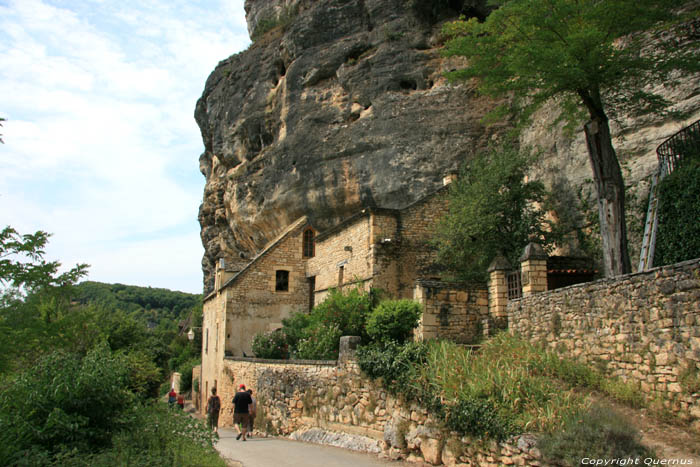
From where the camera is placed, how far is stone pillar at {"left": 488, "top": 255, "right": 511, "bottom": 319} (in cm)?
1205

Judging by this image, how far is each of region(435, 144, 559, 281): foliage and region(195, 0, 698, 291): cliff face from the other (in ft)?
5.13

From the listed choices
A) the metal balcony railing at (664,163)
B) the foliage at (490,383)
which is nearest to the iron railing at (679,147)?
the metal balcony railing at (664,163)

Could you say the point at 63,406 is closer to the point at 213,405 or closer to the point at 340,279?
the point at 213,405

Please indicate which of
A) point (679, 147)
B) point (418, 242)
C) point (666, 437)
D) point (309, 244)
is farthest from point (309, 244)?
point (666, 437)

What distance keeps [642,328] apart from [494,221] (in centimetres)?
748

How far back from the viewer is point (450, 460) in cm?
769

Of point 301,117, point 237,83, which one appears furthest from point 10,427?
point 237,83

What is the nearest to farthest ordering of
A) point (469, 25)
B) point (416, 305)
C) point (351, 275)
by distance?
1. point (416, 305)
2. point (469, 25)
3. point (351, 275)

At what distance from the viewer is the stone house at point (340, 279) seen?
1209 centimetres

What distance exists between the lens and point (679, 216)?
36.2ft

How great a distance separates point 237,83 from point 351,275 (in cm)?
1461

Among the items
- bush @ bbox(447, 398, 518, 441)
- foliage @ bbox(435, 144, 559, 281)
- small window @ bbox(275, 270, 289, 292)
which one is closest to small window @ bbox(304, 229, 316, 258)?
small window @ bbox(275, 270, 289, 292)

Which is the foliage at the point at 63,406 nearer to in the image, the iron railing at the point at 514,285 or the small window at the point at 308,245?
the iron railing at the point at 514,285

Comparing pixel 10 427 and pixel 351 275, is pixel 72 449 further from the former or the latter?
pixel 351 275
